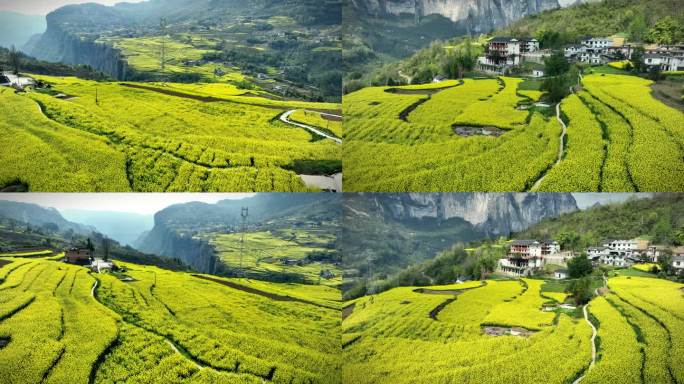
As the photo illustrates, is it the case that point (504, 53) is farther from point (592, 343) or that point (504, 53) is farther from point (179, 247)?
point (179, 247)

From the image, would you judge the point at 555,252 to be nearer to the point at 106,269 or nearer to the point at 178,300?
the point at 178,300

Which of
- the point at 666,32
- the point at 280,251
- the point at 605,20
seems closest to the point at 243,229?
the point at 280,251

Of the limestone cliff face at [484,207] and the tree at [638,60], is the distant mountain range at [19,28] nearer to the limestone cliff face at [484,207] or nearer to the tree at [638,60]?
the limestone cliff face at [484,207]

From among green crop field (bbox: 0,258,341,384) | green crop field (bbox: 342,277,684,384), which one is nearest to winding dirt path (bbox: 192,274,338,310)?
green crop field (bbox: 0,258,341,384)

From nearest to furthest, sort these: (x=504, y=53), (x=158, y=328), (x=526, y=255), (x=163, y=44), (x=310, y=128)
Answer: (x=158, y=328) < (x=526, y=255) < (x=504, y=53) < (x=310, y=128) < (x=163, y=44)

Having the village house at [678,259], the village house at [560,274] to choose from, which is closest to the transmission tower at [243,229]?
the village house at [560,274]
